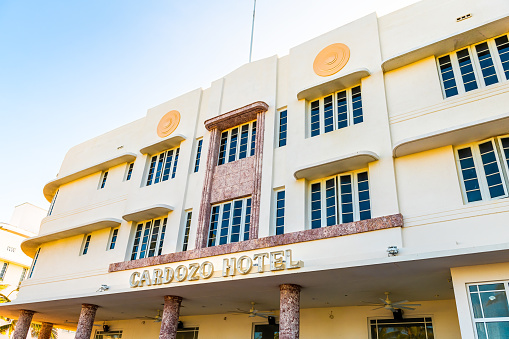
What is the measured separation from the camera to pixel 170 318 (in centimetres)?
1420

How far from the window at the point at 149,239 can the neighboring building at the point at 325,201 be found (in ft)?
0.22

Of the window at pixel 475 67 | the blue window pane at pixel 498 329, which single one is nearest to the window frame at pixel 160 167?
the window at pixel 475 67

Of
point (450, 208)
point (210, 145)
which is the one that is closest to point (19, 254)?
point (210, 145)

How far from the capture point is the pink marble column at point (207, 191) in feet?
49.3

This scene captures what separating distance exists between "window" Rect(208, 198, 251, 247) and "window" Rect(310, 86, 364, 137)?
3.75 m

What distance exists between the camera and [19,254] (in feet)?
128

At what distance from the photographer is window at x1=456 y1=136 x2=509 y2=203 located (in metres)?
10.1

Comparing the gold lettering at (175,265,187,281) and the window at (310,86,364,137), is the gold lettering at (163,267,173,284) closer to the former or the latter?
the gold lettering at (175,265,187,281)

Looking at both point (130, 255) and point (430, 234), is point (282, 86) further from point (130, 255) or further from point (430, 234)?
point (130, 255)

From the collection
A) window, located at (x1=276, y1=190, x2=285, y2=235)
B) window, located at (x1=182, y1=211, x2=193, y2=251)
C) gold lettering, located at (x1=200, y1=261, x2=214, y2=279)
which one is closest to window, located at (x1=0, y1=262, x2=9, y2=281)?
window, located at (x1=182, y1=211, x2=193, y2=251)

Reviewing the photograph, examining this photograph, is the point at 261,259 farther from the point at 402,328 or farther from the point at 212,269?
the point at 402,328

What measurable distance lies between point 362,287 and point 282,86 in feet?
27.3

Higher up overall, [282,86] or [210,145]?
[282,86]

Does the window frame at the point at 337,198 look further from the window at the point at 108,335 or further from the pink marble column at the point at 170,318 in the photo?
the window at the point at 108,335
